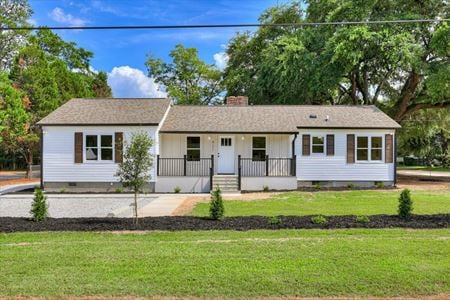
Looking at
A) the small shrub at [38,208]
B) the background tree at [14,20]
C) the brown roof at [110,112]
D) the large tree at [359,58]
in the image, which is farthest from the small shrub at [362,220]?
the background tree at [14,20]

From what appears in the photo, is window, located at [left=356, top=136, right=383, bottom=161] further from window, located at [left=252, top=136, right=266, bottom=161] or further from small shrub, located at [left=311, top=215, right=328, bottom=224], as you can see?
small shrub, located at [left=311, top=215, right=328, bottom=224]

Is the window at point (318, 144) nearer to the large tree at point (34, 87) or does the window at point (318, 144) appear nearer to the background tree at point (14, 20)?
the large tree at point (34, 87)

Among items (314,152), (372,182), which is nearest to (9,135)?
(314,152)

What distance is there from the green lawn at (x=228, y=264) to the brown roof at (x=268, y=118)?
1176 centimetres

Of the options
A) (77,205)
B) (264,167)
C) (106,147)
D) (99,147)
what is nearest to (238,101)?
(264,167)

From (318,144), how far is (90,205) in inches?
446

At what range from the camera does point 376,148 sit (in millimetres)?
19641

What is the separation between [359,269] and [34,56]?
28.9 m

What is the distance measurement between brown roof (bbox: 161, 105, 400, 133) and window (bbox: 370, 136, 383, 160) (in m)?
0.70

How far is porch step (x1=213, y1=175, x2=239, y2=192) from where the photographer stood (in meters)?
18.3

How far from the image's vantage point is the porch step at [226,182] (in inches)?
721

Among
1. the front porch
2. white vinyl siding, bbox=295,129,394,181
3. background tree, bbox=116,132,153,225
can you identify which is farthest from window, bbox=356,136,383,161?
background tree, bbox=116,132,153,225

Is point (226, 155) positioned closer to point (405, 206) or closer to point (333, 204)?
point (333, 204)

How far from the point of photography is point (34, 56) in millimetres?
28250
